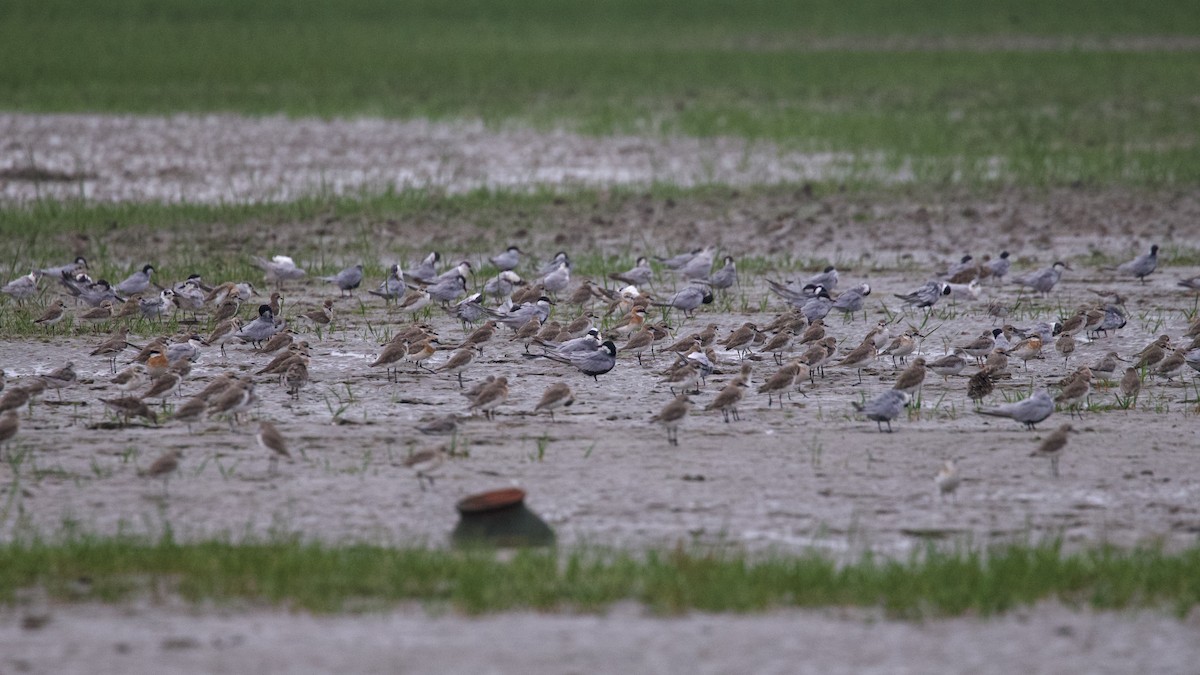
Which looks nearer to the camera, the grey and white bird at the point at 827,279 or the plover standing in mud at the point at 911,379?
the plover standing in mud at the point at 911,379

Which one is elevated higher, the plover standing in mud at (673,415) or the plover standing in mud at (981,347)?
the plover standing in mud at (981,347)

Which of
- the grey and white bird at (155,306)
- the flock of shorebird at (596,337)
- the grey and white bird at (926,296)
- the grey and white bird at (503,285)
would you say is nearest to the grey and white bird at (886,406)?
the flock of shorebird at (596,337)

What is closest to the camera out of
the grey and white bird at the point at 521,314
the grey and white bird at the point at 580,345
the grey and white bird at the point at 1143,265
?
the grey and white bird at the point at 580,345

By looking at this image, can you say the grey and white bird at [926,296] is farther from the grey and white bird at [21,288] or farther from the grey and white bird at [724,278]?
the grey and white bird at [21,288]

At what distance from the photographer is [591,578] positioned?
325 inches

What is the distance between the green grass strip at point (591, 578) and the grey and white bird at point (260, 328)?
5.85 meters

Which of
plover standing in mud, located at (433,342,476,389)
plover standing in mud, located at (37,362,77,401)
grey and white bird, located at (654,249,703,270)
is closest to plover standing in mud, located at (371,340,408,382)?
plover standing in mud, located at (433,342,476,389)

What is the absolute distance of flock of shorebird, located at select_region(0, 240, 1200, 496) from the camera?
11836mm

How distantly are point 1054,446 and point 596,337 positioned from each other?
183 inches

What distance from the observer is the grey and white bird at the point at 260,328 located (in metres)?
14.4

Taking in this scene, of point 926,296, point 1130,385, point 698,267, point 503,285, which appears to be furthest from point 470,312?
point 1130,385

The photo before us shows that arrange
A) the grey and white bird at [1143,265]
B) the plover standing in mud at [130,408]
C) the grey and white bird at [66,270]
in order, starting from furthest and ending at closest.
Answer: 1. the grey and white bird at [1143,265]
2. the grey and white bird at [66,270]
3. the plover standing in mud at [130,408]

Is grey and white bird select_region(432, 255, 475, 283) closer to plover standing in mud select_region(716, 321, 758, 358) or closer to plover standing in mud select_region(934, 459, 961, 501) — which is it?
plover standing in mud select_region(716, 321, 758, 358)

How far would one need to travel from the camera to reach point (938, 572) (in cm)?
833
